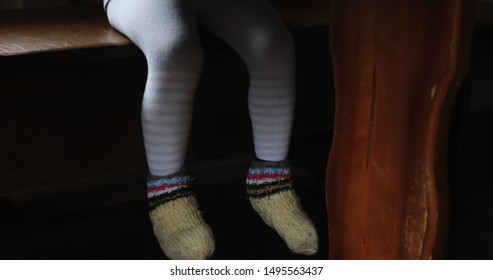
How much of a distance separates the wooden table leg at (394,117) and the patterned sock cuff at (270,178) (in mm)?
192

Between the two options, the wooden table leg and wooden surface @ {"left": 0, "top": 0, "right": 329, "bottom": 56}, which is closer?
the wooden table leg

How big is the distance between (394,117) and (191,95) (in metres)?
0.33

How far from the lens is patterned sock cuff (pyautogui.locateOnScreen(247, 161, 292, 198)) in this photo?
1.17 m

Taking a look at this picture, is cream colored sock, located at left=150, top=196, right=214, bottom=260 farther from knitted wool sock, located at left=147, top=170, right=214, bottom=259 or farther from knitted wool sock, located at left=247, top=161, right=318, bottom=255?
knitted wool sock, located at left=247, top=161, right=318, bottom=255

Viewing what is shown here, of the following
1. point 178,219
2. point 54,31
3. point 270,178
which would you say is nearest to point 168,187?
point 178,219

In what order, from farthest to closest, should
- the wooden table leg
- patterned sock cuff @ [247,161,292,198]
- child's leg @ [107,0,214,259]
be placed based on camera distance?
patterned sock cuff @ [247,161,292,198] → child's leg @ [107,0,214,259] → the wooden table leg

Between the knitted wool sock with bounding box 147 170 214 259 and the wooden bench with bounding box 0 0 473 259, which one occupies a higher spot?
the wooden bench with bounding box 0 0 473 259

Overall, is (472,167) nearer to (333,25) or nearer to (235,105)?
(235,105)

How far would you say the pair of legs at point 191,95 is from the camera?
3.51 feet

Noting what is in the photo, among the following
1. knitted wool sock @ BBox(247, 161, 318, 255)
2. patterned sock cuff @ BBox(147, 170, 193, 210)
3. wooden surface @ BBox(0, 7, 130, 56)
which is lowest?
knitted wool sock @ BBox(247, 161, 318, 255)

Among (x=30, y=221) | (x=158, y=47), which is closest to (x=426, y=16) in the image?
(x=158, y=47)

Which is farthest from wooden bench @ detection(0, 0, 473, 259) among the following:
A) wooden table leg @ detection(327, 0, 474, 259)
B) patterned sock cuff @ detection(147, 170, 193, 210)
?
patterned sock cuff @ detection(147, 170, 193, 210)

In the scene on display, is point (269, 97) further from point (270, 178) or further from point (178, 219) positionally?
point (178, 219)

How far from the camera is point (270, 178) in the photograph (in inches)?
46.4
